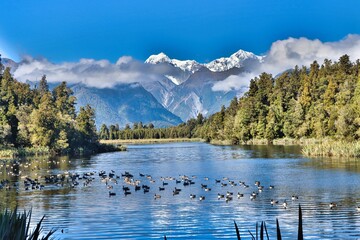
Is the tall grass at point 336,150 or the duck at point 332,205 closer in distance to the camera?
the duck at point 332,205

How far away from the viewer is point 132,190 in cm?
4322

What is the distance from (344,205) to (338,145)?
3961cm

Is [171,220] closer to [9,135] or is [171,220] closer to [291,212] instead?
[291,212]

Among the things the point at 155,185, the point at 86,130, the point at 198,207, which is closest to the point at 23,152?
A: the point at 86,130

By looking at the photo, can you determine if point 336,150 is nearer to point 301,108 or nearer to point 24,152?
point 301,108

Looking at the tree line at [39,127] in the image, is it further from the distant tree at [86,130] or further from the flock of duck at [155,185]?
the flock of duck at [155,185]

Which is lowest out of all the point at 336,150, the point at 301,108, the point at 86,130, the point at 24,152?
the point at 336,150

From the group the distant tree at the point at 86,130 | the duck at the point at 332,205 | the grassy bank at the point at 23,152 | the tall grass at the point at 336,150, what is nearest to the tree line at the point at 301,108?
the tall grass at the point at 336,150

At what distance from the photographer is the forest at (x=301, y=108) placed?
88875 mm

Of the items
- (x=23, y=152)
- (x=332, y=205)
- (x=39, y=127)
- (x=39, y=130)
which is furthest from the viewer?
(x=39, y=127)

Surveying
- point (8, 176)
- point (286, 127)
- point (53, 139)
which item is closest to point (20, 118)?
point (53, 139)

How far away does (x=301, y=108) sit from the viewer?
119 m

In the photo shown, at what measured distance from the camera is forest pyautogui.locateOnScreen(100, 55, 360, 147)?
8888 cm

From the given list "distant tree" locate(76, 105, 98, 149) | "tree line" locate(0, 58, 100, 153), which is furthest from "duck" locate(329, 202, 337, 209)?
"distant tree" locate(76, 105, 98, 149)
